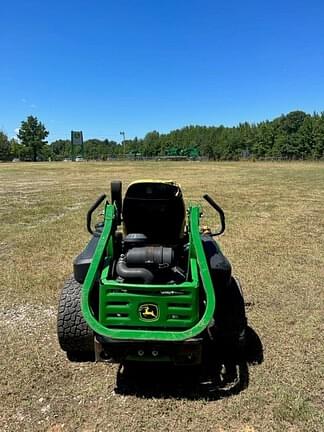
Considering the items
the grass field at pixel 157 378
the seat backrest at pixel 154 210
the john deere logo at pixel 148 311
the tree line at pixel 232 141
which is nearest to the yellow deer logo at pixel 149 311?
the john deere logo at pixel 148 311

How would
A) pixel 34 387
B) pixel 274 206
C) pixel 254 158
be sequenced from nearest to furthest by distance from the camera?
pixel 34 387 < pixel 274 206 < pixel 254 158

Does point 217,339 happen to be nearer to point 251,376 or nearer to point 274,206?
point 251,376

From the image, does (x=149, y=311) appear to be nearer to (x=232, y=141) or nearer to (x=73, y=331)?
(x=73, y=331)

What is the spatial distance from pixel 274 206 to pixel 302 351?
9.19 m

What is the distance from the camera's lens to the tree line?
70875 millimetres

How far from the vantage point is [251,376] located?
2965 millimetres

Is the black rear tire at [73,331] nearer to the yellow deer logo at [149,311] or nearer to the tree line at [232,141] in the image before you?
the yellow deer logo at [149,311]

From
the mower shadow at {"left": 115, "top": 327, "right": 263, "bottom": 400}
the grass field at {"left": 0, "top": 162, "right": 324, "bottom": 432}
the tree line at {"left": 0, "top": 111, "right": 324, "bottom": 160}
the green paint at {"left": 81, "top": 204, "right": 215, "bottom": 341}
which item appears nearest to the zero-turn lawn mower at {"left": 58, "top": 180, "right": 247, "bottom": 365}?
the green paint at {"left": 81, "top": 204, "right": 215, "bottom": 341}

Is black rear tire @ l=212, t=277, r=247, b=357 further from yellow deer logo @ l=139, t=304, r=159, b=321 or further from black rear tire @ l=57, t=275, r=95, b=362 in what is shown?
black rear tire @ l=57, t=275, r=95, b=362

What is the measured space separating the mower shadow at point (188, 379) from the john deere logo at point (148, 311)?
599 millimetres

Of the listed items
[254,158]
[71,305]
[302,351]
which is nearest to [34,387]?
[71,305]

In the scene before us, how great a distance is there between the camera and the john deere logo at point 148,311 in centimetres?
256

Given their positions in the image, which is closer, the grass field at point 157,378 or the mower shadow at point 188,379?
the grass field at point 157,378

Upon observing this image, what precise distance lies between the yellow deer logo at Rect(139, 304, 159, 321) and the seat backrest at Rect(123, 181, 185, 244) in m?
Answer: 0.86
